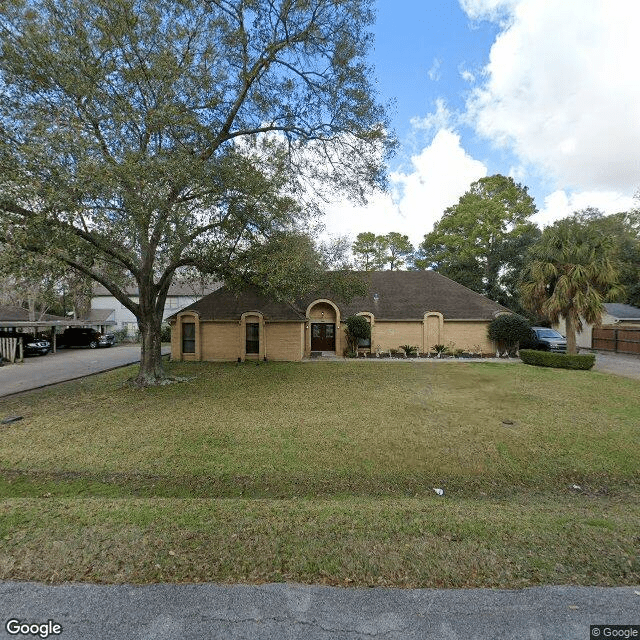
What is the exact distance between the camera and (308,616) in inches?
96.4

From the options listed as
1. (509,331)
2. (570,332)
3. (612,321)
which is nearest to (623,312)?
(612,321)

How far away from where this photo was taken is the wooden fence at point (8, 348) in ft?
64.2

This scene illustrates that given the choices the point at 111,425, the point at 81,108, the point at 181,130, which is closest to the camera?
the point at 111,425

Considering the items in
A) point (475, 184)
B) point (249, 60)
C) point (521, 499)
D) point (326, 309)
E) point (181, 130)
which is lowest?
point (521, 499)

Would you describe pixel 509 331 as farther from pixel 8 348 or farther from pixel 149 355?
pixel 8 348

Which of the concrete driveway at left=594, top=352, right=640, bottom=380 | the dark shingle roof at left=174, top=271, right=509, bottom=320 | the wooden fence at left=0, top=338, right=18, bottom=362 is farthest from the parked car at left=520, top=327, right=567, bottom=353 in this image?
the wooden fence at left=0, top=338, right=18, bottom=362

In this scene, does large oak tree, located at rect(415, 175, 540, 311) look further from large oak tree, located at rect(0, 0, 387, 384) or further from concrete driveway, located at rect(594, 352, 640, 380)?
large oak tree, located at rect(0, 0, 387, 384)

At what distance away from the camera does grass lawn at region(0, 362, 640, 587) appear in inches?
119

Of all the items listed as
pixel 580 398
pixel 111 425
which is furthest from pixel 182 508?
pixel 580 398

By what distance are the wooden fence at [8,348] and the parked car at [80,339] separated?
359 inches

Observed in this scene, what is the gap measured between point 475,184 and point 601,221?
11.9 m

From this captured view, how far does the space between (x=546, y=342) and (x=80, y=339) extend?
3474 cm

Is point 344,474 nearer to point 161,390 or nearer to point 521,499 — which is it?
point 521,499

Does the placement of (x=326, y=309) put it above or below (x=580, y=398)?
above
